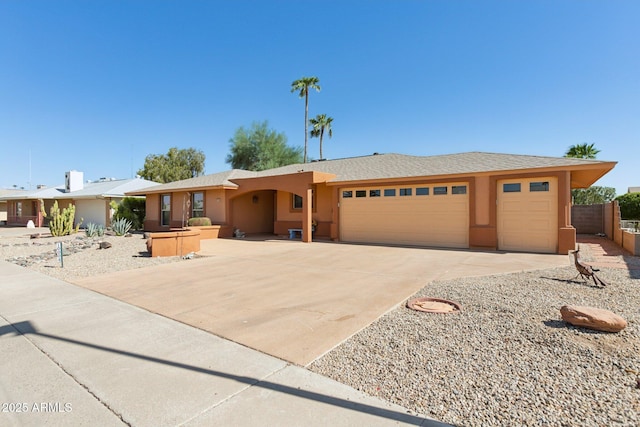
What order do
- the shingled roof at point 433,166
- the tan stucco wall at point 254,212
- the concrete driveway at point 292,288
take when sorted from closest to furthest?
the concrete driveway at point 292,288 < the shingled roof at point 433,166 < the tan stucco wall at point 254,212

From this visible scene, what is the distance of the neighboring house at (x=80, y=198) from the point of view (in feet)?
93.8

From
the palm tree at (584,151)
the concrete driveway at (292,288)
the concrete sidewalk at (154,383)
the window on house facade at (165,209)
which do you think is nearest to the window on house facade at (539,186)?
the concrete driveway at (292,288)

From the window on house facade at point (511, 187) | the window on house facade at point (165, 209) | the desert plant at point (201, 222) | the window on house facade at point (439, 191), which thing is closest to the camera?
the window on house facade at point (511, 187)

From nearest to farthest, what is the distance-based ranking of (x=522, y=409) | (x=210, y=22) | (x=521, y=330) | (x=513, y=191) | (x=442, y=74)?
1. (x=522, y=409)
2. (x=521, y=330)
3. (x=513, y=191)
4. (x=210, y=22)
5. (x=442, y=74)

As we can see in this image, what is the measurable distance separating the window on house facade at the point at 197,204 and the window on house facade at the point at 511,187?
17421mm

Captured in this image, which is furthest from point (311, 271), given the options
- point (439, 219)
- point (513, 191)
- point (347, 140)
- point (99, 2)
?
point (347, 140)

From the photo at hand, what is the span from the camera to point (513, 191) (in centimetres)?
1239

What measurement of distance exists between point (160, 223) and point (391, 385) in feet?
79.1

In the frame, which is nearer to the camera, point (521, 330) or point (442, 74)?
point (521, 330)

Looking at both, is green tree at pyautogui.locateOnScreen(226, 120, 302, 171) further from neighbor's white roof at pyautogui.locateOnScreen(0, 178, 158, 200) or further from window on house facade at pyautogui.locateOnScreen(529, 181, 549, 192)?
window on house facade at pyautogui.locateOnScreen(529, 181, 549, 192)

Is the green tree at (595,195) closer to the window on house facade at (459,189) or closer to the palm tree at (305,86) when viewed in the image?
the window on house facade at (459,189)

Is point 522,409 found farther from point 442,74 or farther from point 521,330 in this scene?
point 442,74

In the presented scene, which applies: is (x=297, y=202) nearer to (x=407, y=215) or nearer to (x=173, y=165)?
(x=407, y=215)

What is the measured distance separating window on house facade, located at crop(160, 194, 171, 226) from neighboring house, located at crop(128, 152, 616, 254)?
241 centimetres
